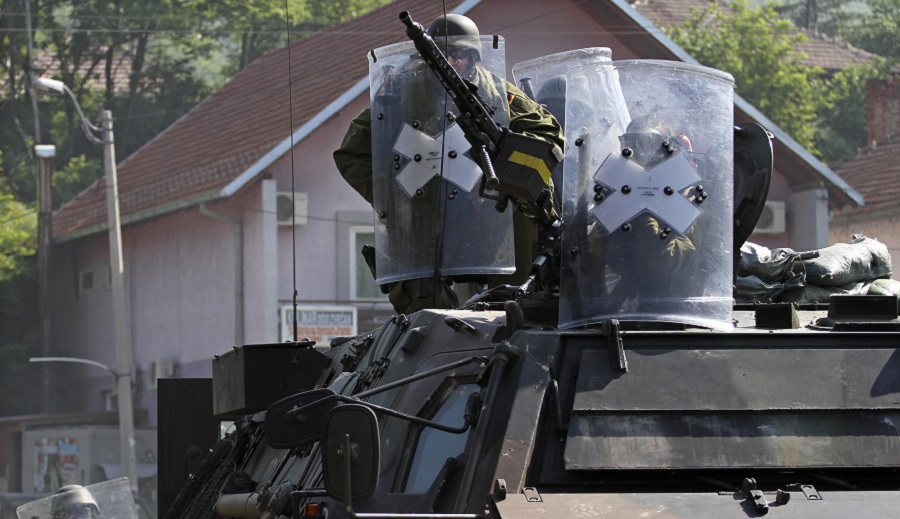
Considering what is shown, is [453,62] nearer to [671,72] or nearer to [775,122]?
[671,72]

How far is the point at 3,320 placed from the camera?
1271 inches

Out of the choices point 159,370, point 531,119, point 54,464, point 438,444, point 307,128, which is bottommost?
point 54,464

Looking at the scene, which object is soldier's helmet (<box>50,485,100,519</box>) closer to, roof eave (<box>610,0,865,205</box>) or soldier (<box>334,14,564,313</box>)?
soldier (<box>334,14,564,313</box>)

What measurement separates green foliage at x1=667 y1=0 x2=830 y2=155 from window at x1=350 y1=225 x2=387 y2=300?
856 centimetres

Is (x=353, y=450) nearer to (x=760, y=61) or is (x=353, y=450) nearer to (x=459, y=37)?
(x=459, y=37)

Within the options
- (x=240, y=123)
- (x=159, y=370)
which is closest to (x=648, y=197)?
Answer: (x=159, y=370)

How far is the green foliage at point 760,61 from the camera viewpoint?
103 ft

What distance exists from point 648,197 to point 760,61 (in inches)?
1049

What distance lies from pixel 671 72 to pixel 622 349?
103 cm

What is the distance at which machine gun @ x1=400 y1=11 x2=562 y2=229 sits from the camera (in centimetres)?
623

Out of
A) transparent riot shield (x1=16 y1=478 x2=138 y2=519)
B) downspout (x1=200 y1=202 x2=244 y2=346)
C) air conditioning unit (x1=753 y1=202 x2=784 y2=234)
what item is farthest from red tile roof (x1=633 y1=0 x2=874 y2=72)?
transparent riot shield (x1=16 y1=478 x2=138 y2=519)

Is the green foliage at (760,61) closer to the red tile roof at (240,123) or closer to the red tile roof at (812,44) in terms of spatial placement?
the red tile roof at (812,44)

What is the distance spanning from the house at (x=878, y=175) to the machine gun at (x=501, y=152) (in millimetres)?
17862

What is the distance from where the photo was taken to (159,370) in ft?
90.5
